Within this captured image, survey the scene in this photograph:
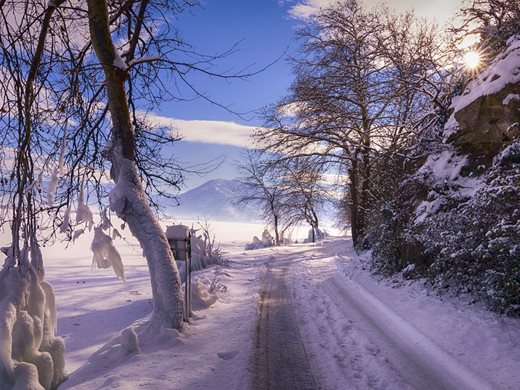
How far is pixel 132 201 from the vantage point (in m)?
5.99

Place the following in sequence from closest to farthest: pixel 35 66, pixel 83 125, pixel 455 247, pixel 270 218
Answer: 1. pixel 35 66
2. pixel 83 125
3. pixel 455 247
4. pixel 270 218

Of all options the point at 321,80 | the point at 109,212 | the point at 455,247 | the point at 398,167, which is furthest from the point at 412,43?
the point at 109,212

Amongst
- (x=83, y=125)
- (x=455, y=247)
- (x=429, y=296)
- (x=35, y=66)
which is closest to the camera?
(x=35, y=66)

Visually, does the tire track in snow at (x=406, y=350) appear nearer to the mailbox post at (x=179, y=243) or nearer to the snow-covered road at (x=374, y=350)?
the snow-covered road at (x=374, y=350)

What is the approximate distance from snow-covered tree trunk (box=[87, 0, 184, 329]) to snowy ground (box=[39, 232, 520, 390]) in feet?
1.72

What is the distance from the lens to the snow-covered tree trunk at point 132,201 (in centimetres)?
593

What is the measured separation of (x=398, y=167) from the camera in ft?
35.5

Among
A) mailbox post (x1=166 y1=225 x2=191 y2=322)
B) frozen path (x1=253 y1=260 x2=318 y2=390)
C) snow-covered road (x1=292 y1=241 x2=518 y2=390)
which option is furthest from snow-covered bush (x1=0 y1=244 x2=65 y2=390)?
mailbox post (x1=166 y1=225 x2=191 y2=322)

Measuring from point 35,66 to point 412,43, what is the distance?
1254 cm

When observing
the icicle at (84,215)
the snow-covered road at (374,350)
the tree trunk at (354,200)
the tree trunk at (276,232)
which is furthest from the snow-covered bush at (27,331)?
the tree trunk at (276,232)

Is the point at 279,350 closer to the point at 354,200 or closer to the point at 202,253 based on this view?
the point at 202,253

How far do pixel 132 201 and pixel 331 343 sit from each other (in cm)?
355

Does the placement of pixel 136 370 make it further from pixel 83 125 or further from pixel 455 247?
pixel 455 247

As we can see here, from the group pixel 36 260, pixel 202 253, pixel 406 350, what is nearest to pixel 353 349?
pixel 406 350
